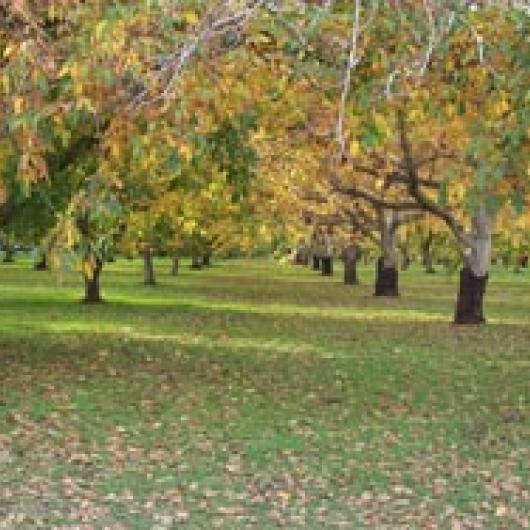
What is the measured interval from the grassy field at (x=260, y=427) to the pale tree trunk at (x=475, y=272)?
239cm

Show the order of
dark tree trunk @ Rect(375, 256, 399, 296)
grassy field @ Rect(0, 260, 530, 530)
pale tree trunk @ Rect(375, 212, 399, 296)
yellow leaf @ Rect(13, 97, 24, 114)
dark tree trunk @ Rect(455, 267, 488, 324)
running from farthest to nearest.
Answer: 1. dark tree trunk @ Rect(375, 256, 399, 296)
2. pale tree trunk @ Rect(375, 212, 399, 296)
3. dark tree trunk @ Rect(455, 267, 488, 324)
4. grassy field @ Rect(0, 260, 530, 530)
5. yellow leaf @ Rect(13, 97, 24, 114)

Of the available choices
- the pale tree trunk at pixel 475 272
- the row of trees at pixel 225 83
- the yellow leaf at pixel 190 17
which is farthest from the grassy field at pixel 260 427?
the pale tree trunk at pixel 475 272

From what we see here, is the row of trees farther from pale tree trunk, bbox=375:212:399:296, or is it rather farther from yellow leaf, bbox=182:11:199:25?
pale tree trunk, bbox=375:212:399:296

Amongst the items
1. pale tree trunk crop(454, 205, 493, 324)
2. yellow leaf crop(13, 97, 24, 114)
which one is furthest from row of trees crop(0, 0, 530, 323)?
pale tree trunk crop(454, 205, 493, 324)

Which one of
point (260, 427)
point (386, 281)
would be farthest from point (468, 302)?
point (260, 427)

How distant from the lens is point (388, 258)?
126 ft

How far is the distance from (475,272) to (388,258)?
36.1ft

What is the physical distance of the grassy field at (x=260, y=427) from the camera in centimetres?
895

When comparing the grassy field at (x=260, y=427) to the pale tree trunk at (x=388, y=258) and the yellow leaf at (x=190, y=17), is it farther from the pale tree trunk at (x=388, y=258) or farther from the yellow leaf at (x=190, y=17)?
the pale tree trunk at (x=388, y=258)

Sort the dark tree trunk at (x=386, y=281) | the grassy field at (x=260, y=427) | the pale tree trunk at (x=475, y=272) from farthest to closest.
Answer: the dark tree trunk at (x=386, y=281) < the pale tree trunk at (x=475, y=272) < the grassy field at (x=260, y=427)

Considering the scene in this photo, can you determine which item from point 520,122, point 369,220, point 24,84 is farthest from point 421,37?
point 369,220

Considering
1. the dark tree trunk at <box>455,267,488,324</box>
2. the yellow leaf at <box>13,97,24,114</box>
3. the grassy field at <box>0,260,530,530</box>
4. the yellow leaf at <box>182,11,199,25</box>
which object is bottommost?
the grassy field at <box>0,260,530,530</box>

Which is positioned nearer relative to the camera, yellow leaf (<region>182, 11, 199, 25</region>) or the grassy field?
yellow leaf (<region>182, 11, 199, 25</region>)

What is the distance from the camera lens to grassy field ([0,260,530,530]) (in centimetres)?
895
